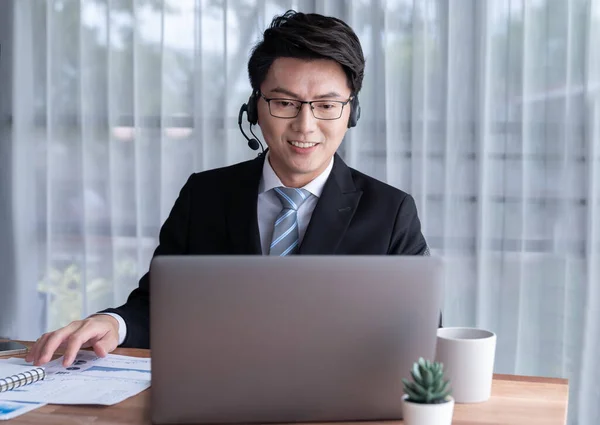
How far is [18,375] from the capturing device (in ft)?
4.48

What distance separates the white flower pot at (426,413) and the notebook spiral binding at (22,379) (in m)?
0.68

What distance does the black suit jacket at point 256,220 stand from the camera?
1829mm

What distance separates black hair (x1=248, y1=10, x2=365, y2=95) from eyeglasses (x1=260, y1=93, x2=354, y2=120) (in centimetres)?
8

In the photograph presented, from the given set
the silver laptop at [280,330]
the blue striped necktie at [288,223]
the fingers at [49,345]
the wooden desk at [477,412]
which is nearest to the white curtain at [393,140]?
the blue striped necktie at [288,223]

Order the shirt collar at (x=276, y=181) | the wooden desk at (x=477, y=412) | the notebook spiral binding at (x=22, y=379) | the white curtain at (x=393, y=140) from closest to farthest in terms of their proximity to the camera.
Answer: the wooden desk at (x=477, y=412) < the notebook spiral binding at (x=22, y=379) < the shirt collar at (x=276, y=181) < the white curtain at (x=393, y=140)

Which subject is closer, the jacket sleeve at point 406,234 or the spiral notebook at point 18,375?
the spiral notebook at point 18,375

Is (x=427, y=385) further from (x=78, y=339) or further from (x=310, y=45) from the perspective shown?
(x=310, y=45)

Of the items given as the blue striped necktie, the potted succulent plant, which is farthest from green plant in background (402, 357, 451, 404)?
the blue striped necktie

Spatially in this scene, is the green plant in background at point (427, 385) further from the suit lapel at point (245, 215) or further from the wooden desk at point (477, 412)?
the suit lapel at point (245, 215)

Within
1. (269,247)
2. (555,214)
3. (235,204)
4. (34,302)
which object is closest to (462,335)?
(269,247)

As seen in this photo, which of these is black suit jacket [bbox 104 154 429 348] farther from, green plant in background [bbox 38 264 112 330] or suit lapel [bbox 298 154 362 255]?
green plant in background [bbox 38 264 112 330]

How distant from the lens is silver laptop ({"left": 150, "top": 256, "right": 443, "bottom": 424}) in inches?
42.3

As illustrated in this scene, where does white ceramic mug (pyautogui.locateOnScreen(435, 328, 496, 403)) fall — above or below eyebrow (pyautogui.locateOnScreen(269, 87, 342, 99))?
below

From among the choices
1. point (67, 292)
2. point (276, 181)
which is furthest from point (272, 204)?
point (67, 292)
